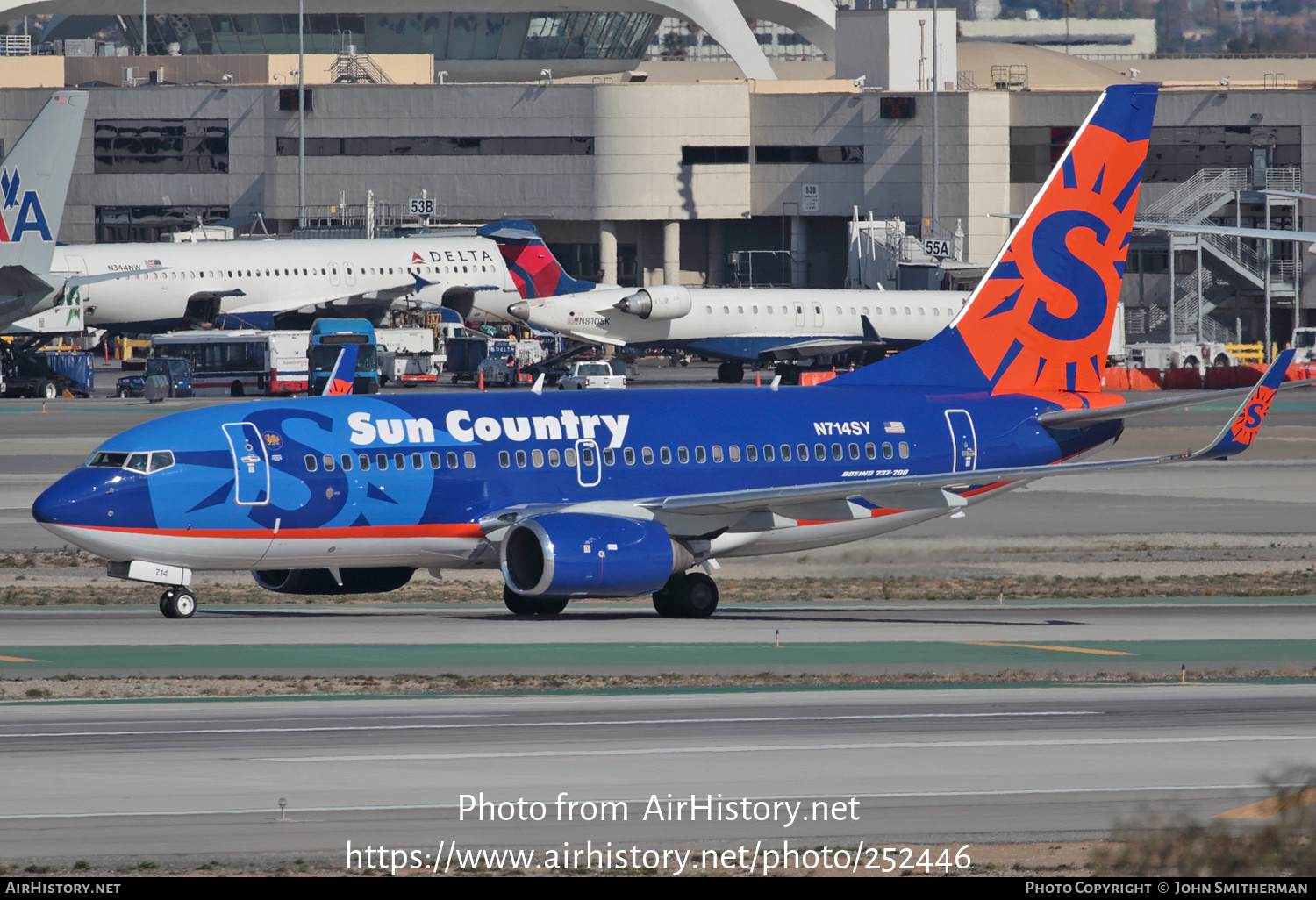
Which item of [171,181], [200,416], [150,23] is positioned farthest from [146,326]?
[200,416]

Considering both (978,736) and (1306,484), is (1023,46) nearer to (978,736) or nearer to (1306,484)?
(1306,484)

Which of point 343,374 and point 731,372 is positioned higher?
point 343,374

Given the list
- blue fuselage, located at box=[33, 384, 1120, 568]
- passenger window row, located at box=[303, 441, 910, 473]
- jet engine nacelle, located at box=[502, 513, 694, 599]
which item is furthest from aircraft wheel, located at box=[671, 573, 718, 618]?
passenger window row, located at box=[303, 441, 910, 473]

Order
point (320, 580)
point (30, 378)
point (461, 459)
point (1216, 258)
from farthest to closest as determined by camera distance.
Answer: point (1216, 258) → point (30, 378) → point (320, 580) → point (461, 459)

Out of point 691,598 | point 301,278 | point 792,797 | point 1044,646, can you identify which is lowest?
point 1044,646

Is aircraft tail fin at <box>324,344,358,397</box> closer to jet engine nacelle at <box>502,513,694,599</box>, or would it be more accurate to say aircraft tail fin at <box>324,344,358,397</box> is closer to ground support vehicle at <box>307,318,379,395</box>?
jet engine nacelle at <box>502,513,694,599</box>

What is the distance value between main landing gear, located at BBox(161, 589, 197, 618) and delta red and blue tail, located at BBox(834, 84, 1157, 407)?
44.8 feet

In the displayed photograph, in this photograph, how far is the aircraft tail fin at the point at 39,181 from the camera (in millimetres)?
67875

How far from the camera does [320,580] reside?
32.7 m

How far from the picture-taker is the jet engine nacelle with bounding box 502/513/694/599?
100ft

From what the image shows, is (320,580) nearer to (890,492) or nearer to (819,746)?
(890,492)

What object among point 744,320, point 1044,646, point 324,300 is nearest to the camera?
point 1044,646

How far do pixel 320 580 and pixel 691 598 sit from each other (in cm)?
664

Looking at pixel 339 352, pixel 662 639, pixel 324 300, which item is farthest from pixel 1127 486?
pixel 324 300
